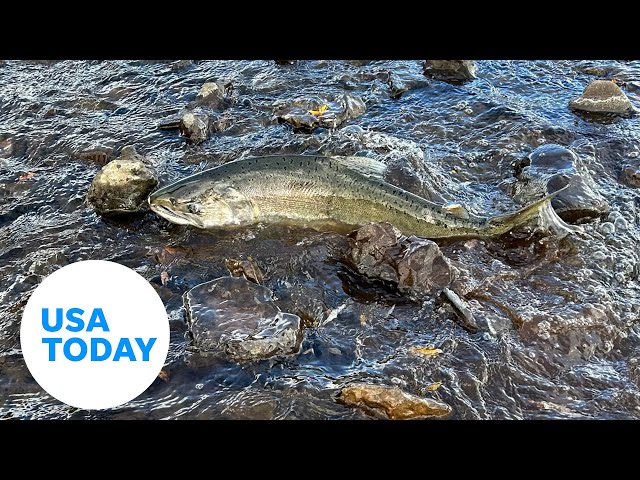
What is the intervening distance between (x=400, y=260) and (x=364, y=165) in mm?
1287

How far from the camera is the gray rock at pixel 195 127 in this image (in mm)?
7617

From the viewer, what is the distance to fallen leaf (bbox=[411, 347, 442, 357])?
491 cm

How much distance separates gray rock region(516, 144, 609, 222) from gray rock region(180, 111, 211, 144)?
3.50 metres

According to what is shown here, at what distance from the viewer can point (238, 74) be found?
29.8 feet

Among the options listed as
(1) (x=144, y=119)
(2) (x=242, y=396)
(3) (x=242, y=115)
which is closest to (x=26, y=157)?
(1) (x=144, y=119)

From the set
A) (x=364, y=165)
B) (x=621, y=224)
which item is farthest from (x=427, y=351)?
(x=621, y=224)

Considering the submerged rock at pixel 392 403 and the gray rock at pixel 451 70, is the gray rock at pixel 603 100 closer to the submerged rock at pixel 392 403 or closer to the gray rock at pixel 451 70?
the gray rock at pixel 451 70

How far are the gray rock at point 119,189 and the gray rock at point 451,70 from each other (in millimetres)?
4282

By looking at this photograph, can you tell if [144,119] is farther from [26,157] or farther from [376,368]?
[376,368]

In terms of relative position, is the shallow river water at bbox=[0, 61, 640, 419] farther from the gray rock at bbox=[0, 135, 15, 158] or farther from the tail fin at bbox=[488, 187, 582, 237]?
the tail fin at bbox=[488, 187, 582, 237]

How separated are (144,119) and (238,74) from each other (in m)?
1.59

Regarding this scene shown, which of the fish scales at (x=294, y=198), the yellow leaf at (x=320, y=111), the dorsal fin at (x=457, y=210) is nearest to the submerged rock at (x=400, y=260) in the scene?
the fish scales at (x=294, y=198)

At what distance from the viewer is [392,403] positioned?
4.43m

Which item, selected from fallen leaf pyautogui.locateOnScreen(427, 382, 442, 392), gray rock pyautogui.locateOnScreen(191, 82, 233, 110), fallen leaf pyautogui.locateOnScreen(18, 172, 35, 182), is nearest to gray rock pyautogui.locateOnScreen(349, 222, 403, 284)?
fallen leaf pyautogui.locateOnScreen(427, 382, 442, 392)
